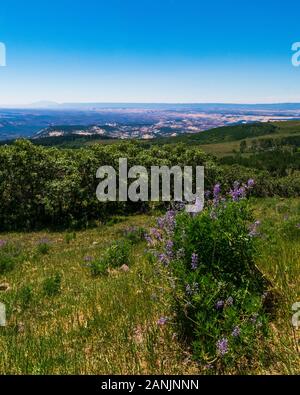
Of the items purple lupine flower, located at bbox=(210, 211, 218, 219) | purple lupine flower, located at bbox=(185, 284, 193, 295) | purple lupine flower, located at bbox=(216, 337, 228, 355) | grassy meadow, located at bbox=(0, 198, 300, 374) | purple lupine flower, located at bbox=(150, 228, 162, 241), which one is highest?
purple lupine flower, located at bbox=(210, 211, 218, 219)

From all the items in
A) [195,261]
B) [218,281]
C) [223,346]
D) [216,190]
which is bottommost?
[223,346]

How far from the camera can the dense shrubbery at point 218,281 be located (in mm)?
3936

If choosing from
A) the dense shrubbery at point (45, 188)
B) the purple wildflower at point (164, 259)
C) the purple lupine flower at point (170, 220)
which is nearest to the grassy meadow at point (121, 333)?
the purple wildflower at point (164, 259)

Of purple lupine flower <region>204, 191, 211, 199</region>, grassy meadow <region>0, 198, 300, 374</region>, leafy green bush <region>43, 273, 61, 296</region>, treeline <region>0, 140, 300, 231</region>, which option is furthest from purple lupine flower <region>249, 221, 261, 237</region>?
treeline <region>0, 140, 300, 231</region>

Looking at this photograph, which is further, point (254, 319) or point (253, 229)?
point (253, 229)

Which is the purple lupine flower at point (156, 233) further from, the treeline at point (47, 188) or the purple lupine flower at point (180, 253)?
the treeline at point (47, 188)

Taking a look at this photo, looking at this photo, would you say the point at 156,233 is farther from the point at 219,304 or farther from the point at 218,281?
the point at 219,304

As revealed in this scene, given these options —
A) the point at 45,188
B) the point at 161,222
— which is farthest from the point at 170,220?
the point at 45,188

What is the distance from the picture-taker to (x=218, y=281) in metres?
4.48

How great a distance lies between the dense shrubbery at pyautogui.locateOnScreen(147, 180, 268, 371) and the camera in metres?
3.94

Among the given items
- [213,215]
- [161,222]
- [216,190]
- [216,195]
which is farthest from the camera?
[161,222]

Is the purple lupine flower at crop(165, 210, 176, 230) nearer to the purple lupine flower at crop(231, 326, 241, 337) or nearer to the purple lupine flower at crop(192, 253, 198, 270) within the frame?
the purple lupine flower at crop(192, 253, 198, 270)

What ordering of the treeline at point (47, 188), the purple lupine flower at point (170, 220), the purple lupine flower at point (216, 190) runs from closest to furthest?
the purple lupine flower at point (216, 190) < the purple lupine flower at point (170, 220) < the treeline at point (47, 188)

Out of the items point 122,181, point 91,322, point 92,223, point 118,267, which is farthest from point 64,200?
point 91,322
